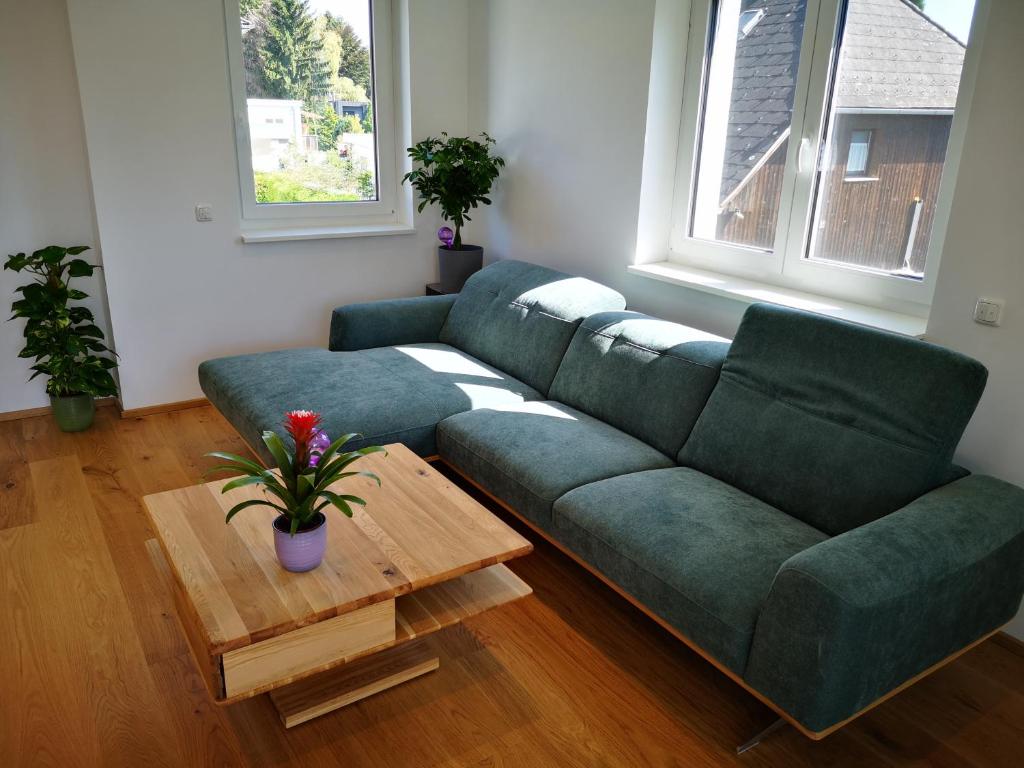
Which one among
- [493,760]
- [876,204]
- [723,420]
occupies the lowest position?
[493,760]

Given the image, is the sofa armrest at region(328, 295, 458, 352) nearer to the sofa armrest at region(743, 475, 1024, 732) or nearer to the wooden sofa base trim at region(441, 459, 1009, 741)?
the wooden sofa base trim at region(441, 459, 1009, 741)

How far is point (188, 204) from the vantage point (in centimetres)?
379

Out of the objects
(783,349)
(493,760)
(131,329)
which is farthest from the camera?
(131,329)

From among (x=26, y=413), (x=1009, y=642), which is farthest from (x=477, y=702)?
(x=26, y=413)

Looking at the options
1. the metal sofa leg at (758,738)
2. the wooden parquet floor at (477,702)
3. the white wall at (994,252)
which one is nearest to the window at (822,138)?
the white wall at (994,252)

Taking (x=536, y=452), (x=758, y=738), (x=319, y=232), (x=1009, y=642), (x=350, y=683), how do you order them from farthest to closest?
(x=319, y=232) → (x=536, y=452) → (x=1009, y=642) → (x=350, y=683) → (x=758, y=738)

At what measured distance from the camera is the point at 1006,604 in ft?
6.66

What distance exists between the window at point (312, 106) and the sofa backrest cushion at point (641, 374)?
6.36 feet

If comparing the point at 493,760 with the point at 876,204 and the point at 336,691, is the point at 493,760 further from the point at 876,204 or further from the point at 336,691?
the point at 876,204

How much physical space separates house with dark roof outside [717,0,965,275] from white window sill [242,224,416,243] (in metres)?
2.03

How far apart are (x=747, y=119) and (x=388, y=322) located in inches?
71.9

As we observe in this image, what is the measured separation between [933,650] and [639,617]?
32.6 inches

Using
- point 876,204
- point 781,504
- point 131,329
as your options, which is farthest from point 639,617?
point 131,329

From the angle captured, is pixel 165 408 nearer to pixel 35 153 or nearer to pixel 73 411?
pixel 73 411
